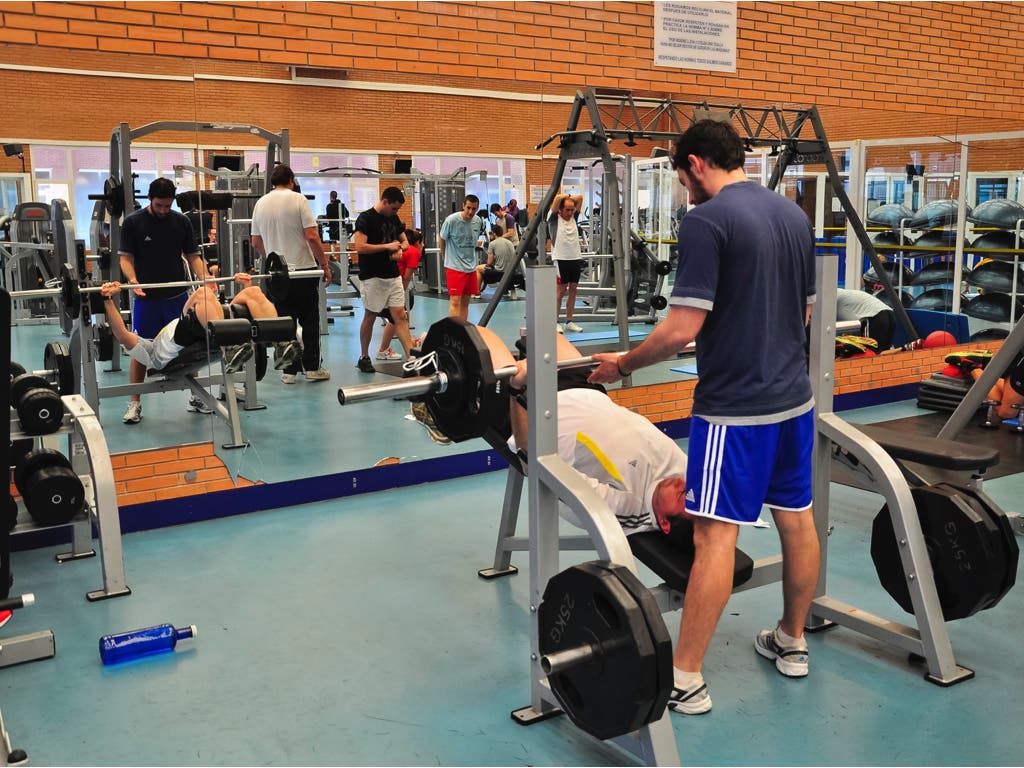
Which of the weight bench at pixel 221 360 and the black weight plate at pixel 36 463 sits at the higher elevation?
the weight bench at pixel 221 360

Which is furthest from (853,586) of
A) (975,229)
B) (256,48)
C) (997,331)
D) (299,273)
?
(975,229)

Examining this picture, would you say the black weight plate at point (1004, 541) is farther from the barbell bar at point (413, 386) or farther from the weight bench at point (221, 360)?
the weight bench at point (221, 360)

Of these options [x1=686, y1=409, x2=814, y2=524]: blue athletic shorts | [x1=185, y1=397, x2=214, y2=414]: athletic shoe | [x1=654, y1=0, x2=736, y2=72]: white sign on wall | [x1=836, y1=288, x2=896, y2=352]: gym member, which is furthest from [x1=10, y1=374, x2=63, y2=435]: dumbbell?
[x1=836, y1=288, x2=896, y2=352]: gym member

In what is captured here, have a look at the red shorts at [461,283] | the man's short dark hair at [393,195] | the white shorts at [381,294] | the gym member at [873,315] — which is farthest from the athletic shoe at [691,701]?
the gym member at [873,315]

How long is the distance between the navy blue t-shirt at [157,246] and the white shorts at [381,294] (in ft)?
4.80

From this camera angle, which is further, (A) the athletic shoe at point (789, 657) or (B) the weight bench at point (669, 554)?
(A) the athletic shoe at point (789, 657)

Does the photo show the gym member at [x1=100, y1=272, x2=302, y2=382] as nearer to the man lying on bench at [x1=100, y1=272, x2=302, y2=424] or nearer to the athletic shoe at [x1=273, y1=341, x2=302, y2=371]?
the man lying on bench at [x1=100, y1=272, x2=302, y2=424]

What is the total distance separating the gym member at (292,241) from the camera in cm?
430

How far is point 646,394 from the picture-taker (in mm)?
5129

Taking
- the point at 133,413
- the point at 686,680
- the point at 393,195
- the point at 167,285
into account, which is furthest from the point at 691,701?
the point at 393,195

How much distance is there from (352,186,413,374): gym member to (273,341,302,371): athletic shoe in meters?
0.71

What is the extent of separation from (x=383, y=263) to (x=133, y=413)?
69.9 inches

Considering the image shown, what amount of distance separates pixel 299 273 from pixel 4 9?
157 cm

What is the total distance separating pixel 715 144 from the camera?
2189mm
